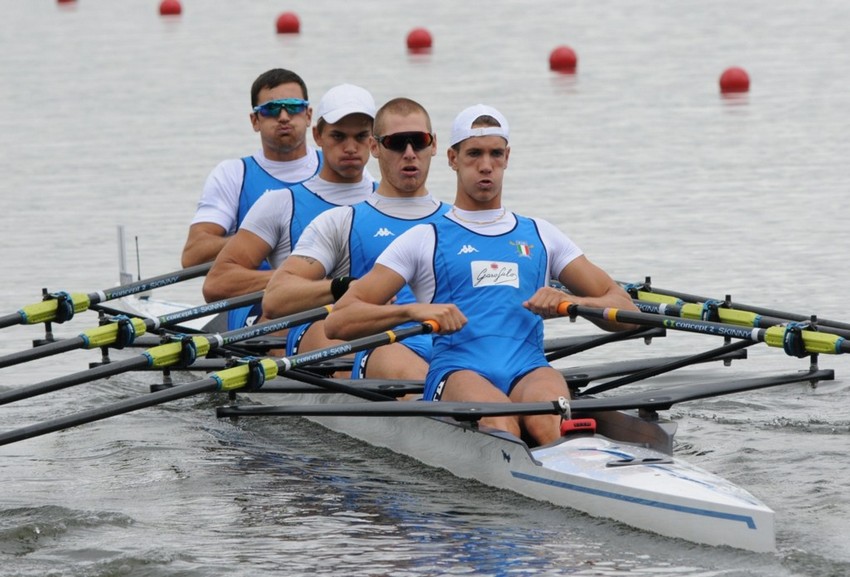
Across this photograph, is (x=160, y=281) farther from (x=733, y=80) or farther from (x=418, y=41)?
(x=418, y=41)

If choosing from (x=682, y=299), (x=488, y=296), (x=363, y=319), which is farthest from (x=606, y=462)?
(x=682, y=299)

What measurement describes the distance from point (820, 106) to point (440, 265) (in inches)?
635

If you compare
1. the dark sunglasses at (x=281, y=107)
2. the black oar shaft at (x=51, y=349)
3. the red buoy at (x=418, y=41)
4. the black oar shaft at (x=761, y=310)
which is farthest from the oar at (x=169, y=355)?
the red buoy at (x=418, y=41)

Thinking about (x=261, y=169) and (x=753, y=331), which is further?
(x=261, y=169)

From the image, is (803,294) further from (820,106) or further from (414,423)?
(820,106)

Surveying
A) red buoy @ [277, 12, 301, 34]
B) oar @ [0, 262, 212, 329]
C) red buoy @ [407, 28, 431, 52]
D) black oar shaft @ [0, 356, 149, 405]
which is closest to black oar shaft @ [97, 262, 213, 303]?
oar @ [0, 262, 212, 329]

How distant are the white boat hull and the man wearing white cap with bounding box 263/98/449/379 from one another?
1.58 ft

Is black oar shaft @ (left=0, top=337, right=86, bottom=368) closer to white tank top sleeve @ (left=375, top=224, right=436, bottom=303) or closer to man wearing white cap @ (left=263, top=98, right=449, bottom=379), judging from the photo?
man wearing white cap @ (left=263, top=98, right=449, bottom=379)

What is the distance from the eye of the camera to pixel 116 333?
9.88 m

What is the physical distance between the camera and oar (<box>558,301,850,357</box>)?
8.48 metres

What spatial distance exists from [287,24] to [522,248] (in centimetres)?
2476

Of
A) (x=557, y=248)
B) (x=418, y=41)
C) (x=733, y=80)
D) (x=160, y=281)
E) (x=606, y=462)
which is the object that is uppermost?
(x=418, y=41)

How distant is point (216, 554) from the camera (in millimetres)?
7906

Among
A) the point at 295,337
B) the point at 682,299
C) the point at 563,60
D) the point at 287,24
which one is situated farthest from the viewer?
the point at 287,24
